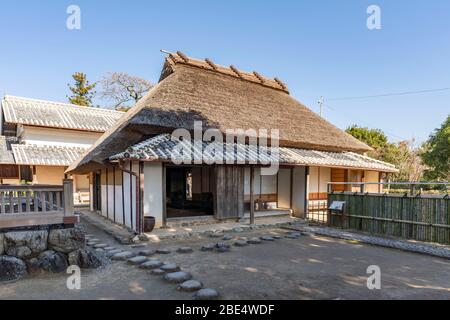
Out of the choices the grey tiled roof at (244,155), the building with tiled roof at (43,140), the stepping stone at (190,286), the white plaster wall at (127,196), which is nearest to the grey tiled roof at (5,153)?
the building with tiled roof at (43,140)

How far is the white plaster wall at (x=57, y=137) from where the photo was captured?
16797 millimetres

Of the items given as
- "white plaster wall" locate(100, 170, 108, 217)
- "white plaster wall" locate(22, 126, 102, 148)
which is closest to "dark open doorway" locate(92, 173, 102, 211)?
"white plaster wall" locate(100, 170, 108, 217)

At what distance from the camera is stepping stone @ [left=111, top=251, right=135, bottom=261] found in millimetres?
6105

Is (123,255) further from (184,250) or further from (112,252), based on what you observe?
(184,250)

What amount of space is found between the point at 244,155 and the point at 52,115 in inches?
571

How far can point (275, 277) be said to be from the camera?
16.5 feet

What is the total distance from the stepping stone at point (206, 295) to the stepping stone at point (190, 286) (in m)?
0.23

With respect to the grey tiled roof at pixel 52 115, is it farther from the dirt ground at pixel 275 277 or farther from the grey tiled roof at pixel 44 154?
the dirt ground at pixel 275 277

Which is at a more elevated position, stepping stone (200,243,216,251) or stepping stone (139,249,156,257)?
stepping stone (139,249,156,257)

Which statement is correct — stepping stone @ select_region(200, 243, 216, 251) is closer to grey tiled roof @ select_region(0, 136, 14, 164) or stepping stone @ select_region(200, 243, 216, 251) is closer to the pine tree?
grey tiled roof @ select_region(0, 136, 14, 164)

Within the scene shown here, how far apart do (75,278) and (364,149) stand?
50.9 ft

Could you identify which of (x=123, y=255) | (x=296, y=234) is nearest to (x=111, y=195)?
(x=123, y=255)

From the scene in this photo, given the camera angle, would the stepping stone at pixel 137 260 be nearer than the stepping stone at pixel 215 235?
Yes

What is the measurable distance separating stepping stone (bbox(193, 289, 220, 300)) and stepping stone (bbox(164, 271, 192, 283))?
0.69 metres
